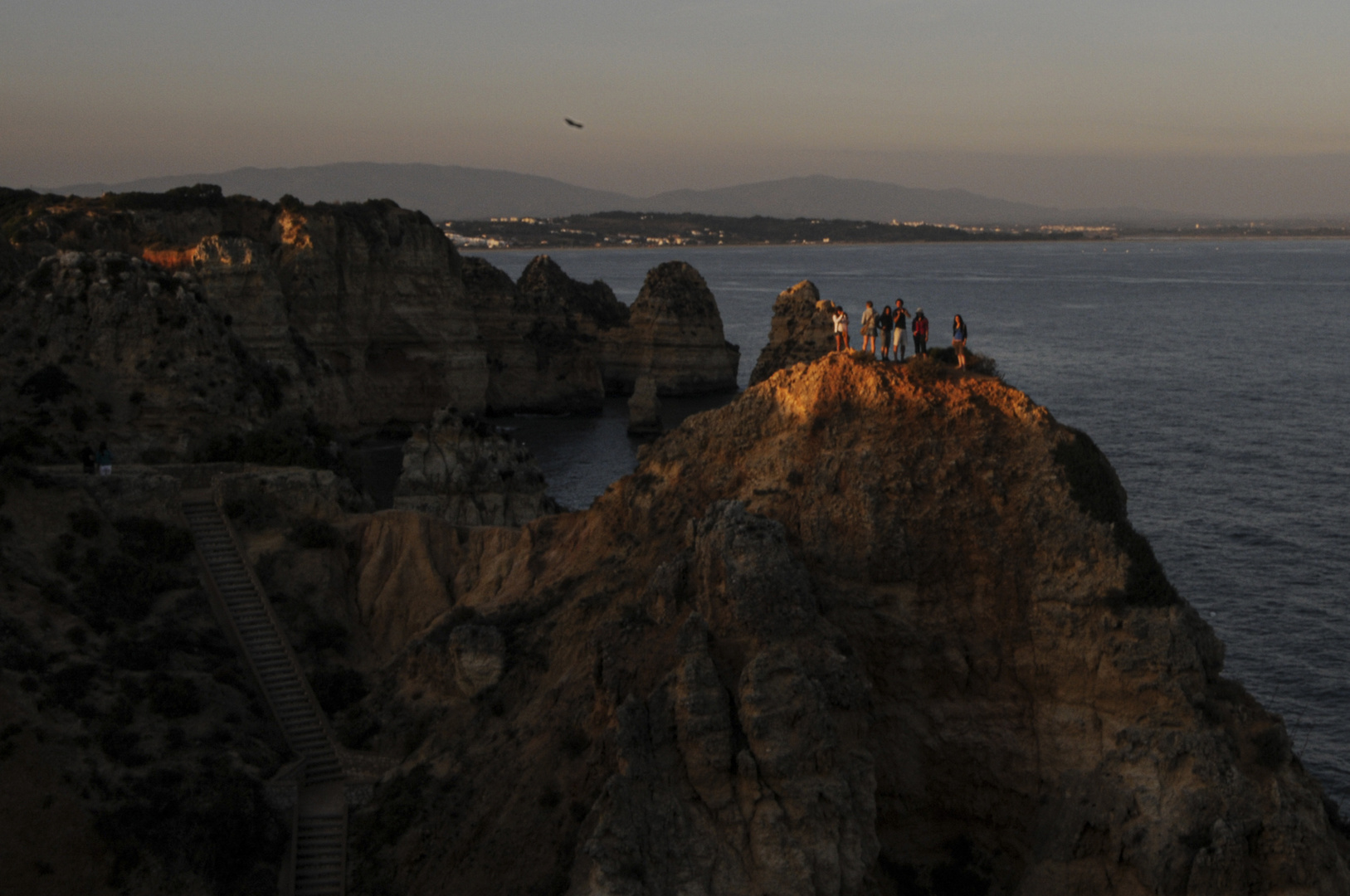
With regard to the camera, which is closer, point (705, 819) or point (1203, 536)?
point (705, 819)

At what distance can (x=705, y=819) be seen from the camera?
2216cm

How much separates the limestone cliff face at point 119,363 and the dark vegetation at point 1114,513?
32.3 m

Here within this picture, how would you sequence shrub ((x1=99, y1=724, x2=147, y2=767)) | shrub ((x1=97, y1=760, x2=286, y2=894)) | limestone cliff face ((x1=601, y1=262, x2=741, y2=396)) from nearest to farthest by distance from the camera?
shrub ((x1=97, y1=760, x2=286, y2=894)), shrub ((x1=99, y1=724, x2=147, y2=767)), limestone cliff face ((x1=601, y1=262, x2=741, y2=396))

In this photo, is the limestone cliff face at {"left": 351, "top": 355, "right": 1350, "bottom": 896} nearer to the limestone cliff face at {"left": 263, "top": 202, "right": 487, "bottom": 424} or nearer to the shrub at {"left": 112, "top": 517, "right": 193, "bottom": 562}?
the shrub at {"left": 112, "top": 517, "right": 193, "bottom": 562}

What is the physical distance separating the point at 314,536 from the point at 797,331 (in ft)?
229

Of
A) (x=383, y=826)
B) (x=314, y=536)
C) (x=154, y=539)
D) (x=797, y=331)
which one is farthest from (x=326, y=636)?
(x=797, y=331)

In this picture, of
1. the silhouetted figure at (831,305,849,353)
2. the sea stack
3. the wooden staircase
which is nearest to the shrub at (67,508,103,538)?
the wooden staircase

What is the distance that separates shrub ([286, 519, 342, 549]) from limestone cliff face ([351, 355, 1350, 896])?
33.1 ft

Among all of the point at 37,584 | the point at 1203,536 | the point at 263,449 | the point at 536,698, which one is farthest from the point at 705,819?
the point at 1203,536

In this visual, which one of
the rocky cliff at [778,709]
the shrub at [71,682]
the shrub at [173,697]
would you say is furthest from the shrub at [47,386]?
the shrub at [173,697]

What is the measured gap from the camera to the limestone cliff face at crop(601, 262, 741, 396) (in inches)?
4646

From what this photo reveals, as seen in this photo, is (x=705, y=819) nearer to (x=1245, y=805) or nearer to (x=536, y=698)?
(x=536, y=698)

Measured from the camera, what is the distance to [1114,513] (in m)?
25.6

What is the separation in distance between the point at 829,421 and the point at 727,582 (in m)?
4.98
